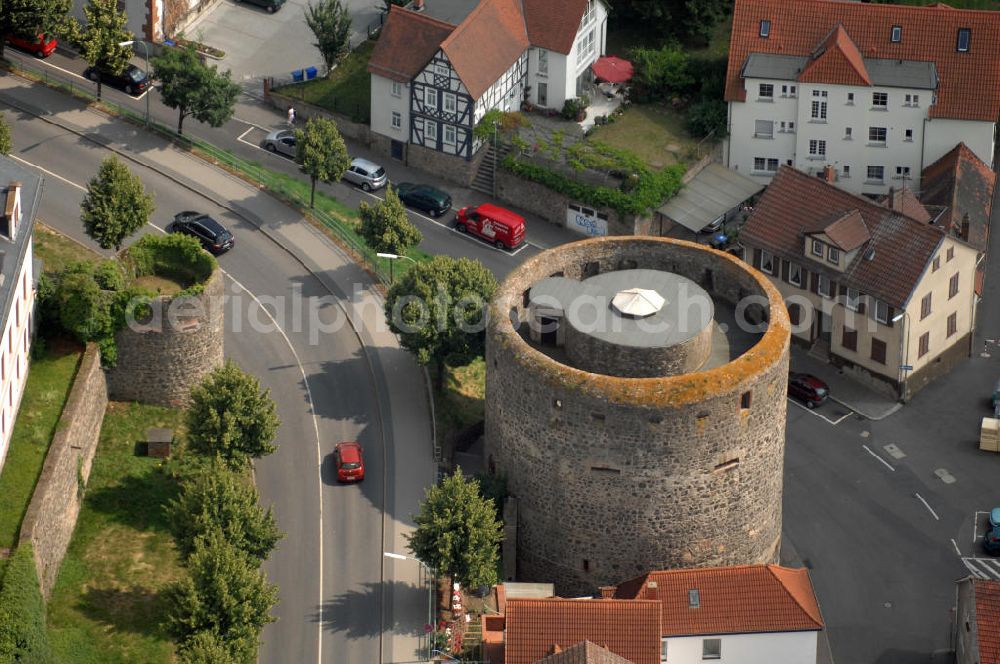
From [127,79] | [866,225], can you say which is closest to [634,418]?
[866,225]

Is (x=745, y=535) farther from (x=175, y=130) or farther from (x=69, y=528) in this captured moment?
(x=175, y=130)

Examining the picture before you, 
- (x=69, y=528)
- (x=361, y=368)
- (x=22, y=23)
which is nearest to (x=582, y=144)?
(x=361, y=368)

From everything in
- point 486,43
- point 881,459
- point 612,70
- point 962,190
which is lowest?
point 881,459

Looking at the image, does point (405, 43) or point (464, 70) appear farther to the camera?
point (405, 43)

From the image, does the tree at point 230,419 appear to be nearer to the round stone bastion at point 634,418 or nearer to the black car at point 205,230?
the round stone bastion at point 634,418

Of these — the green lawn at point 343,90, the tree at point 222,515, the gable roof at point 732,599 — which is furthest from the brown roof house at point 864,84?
the tree at point 222,515

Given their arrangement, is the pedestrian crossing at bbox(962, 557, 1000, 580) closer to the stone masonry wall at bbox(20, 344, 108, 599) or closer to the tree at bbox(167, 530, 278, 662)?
the tree at bbox(167, 530, 278, 662)

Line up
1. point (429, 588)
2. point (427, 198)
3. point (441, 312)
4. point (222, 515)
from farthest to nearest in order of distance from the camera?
point (427, 198) < point (441, 312) < point (429, 588) < point (222, 515)

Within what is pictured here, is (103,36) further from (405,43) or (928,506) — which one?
(928,506)
